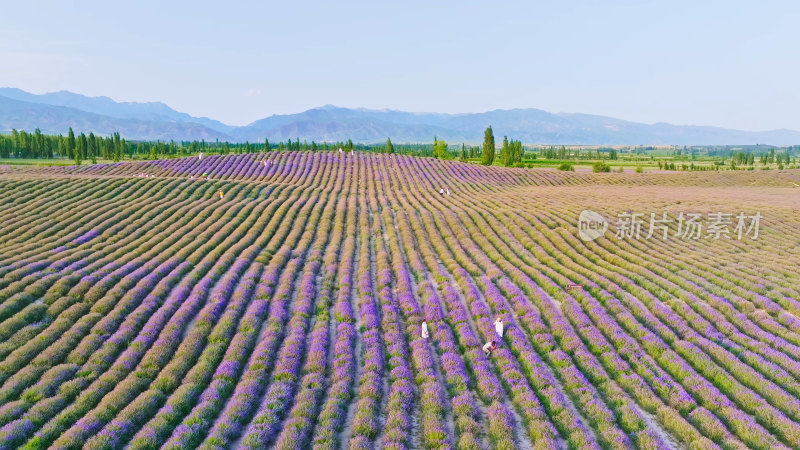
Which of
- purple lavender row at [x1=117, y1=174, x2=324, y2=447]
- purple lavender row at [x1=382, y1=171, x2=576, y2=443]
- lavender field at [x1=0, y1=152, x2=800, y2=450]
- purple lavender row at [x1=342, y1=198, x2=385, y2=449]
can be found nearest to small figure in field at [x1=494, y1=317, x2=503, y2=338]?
lavender field at [x1=0, y1=152, x2=800, y2=450]

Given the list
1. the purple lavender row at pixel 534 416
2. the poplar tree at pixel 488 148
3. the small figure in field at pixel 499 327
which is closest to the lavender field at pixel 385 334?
the purple lavender row at pixel 534 416

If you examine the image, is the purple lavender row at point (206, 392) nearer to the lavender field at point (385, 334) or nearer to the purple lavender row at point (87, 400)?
the lavender field at point (385, 334)


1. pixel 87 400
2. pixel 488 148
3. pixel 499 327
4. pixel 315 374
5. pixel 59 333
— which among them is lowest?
pixel 87 400

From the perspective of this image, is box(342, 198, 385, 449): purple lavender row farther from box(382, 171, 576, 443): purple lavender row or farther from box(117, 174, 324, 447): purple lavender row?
box(117, 174, 324, 447): purple lavender row

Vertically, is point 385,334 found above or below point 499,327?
below

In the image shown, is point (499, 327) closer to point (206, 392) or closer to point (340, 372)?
point (340, 372)

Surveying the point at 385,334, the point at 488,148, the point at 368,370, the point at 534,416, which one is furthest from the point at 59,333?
the point at 488,148

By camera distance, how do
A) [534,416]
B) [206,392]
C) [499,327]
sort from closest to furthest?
1. [534,416]
2. [206,392]
3. [499,327]

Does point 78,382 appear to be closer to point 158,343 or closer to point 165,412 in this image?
point 158,343

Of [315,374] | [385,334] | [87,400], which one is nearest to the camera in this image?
[87,400]
